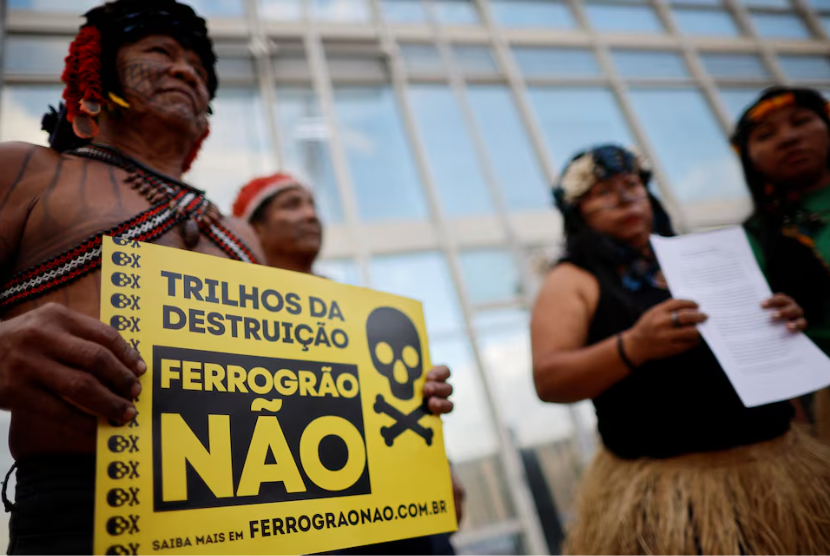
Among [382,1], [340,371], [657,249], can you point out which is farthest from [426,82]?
[340,371]

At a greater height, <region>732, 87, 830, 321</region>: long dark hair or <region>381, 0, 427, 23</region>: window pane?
<region>381, 0, 427, 23</region>: window pane

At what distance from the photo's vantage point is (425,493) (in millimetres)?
936

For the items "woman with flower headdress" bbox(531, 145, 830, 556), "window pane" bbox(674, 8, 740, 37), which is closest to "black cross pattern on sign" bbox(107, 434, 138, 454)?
"woman with flower headdress" bbox(531, 145, 830, 556)

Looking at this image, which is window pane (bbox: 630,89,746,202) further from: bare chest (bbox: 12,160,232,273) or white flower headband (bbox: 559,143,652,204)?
bare chest (bbox: 12,160,232,273)

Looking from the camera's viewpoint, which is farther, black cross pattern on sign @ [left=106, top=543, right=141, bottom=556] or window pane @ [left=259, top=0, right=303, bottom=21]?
window pane @ [left=259, top=0, right=303, bottom=21]

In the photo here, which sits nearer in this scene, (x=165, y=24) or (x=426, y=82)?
(x=165, y=24)

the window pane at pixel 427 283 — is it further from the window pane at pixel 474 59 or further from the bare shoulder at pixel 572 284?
the bare shoulder at pixel 572 284

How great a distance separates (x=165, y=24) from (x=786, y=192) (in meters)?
2.04

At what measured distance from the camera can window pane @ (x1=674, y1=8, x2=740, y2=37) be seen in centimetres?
617

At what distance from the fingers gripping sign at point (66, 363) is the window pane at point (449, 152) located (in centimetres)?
405

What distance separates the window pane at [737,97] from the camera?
584cm

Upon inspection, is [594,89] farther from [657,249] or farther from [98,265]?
[98,265]

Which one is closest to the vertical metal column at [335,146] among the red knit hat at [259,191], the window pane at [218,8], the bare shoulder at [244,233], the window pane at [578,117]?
the window pane at [218,8]

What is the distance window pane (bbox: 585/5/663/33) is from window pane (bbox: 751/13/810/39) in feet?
4.27
